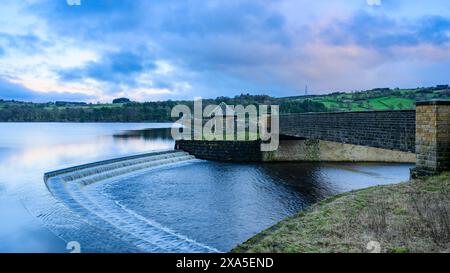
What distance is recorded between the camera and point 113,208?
1230cm

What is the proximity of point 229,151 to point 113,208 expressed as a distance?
15606mm

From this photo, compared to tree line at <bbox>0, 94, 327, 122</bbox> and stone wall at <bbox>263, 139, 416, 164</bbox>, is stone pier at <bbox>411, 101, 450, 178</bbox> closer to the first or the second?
stone wall at <bbox>263, 139, 416, 164</bbox>

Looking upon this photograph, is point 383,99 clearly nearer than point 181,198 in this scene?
No

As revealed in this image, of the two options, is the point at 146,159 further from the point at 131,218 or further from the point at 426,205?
the point at 426,205

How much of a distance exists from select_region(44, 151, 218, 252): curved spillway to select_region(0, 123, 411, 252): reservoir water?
0.19 meters

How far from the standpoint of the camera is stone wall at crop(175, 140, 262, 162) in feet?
88.9

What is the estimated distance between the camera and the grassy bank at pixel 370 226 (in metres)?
6.06

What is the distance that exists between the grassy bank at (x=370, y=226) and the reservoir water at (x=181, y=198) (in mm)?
2029

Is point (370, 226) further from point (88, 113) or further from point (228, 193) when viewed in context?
point (88, 113)

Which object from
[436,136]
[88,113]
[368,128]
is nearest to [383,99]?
[368,128]

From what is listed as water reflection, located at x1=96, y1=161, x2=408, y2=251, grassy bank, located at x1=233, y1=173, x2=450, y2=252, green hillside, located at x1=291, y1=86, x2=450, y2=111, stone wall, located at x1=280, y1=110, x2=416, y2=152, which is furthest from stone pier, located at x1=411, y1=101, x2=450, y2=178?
green hillside, located at x1=291, y1=86, x2=450, y2=111

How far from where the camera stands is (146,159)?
23.4 m

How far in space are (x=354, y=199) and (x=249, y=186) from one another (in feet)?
24.8
